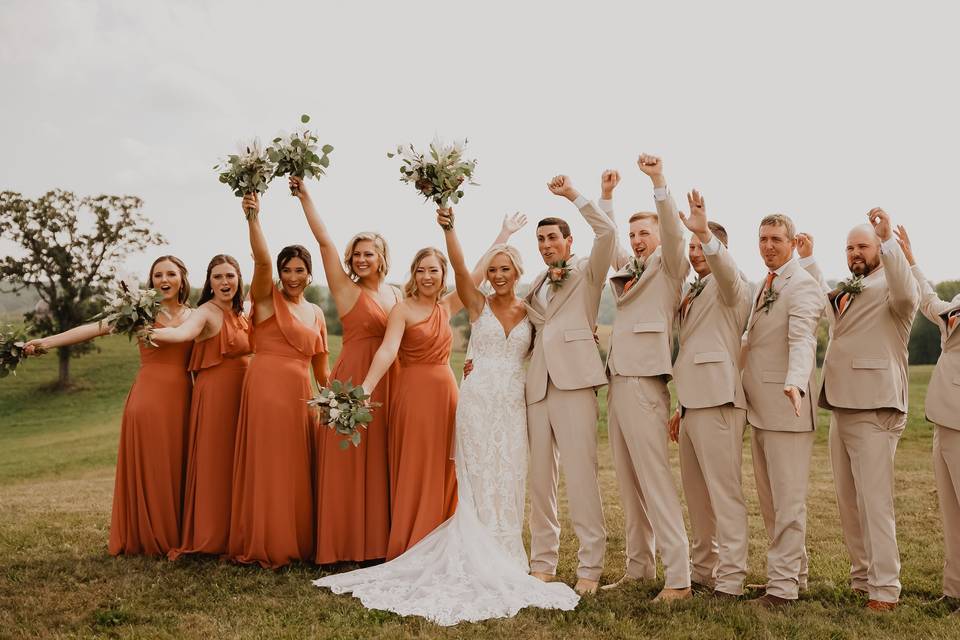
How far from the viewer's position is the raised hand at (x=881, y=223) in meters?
6.30

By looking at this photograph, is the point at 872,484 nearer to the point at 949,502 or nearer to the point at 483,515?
the point at 949,502

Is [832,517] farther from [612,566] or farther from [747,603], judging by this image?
[747,603]

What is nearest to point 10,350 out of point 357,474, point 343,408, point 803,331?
point 343,408

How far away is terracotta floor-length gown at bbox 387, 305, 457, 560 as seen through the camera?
7.43m

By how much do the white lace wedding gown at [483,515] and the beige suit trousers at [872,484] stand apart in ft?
8.01

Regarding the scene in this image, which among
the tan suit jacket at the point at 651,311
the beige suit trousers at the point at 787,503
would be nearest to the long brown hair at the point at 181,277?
the tan suit jacket at the point at 651,311

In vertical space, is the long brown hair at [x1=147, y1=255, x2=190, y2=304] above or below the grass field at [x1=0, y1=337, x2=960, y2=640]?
above

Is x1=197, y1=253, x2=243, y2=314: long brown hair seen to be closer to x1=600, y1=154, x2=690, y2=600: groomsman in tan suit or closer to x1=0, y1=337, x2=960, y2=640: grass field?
x1=0, y1=337, x2=960, y2=640: grass field

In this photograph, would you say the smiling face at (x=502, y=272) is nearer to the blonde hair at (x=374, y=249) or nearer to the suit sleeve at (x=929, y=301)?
the blonde hair at (x=374, y=249)

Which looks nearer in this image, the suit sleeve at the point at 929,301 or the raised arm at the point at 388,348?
the suit sleeve at the point at 929,301

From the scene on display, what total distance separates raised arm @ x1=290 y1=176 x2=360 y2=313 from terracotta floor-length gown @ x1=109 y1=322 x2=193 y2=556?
185 cm

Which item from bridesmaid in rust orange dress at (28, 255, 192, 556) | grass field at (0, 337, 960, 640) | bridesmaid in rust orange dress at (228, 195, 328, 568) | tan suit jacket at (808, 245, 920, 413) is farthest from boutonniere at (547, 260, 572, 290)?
bridesmaid in rust orange dress at (28, 255, 192, 556)

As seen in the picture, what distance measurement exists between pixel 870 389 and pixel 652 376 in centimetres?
174

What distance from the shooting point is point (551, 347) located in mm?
7000
